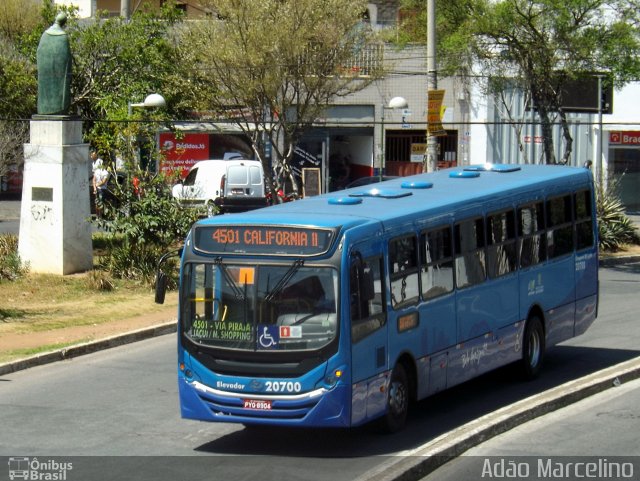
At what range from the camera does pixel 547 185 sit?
51.5 ft

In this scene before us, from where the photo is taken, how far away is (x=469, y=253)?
13.7 meters

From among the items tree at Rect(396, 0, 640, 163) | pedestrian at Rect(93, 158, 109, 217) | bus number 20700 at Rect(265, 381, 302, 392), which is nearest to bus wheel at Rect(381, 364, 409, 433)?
bus number 20700 at Rect(265, 381, 302, 392)

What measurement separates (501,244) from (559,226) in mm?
1922

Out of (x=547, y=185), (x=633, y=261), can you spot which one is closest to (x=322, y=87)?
(x=633, y=261)

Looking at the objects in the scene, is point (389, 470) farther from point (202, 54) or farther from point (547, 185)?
→ point (202, 54)

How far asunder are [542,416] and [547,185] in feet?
13.9

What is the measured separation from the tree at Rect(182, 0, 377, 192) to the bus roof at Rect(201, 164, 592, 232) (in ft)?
33.7

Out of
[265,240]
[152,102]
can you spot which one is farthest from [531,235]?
[152,102]

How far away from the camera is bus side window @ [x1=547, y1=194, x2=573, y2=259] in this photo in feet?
51.8

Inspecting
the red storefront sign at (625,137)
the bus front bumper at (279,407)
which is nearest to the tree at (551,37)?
the red storefront sign at (625,137)

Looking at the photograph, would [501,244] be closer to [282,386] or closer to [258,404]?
[282,386]

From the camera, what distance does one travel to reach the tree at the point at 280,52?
84.2ft

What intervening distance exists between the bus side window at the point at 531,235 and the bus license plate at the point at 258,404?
529 cm

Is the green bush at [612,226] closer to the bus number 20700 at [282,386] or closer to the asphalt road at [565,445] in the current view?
the asphalt road at [565,445]
